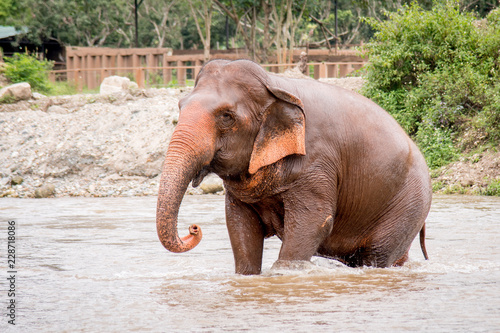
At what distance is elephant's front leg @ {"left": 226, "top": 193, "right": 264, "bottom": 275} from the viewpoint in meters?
5.88

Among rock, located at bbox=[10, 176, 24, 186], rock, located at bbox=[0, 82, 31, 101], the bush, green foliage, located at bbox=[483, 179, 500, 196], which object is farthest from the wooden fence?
green foliage, located at bbox=[483, 179, 500, 196]

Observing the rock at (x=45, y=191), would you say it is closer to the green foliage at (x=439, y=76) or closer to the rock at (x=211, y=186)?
the rock at (x=211, y=186)

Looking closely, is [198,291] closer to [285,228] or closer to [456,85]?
[285,228]

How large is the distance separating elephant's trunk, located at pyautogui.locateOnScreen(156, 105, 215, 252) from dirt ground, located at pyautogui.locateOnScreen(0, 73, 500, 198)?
1212 centimetres

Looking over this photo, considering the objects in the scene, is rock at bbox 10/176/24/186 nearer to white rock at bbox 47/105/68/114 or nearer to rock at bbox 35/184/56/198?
rock at bbox 35/184/56/198

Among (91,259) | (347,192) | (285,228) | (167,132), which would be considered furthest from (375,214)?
(167,132)

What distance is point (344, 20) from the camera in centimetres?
5109

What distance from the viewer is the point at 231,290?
18.6 ft

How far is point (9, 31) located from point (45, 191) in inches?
1127

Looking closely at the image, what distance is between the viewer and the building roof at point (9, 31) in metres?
42.7

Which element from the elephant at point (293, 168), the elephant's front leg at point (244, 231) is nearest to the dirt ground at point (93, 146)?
the elephant at point (293, 168)

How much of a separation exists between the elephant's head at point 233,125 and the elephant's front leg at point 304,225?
42 centimetres

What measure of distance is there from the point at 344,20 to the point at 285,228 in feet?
155

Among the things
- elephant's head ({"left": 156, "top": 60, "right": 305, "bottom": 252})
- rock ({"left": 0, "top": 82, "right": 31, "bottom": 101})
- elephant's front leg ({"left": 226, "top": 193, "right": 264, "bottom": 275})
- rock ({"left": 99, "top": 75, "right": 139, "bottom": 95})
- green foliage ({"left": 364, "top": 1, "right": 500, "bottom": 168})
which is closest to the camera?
elephant's head ({"left": 156, "top": 60, "right": 305, "bottom": 252})
